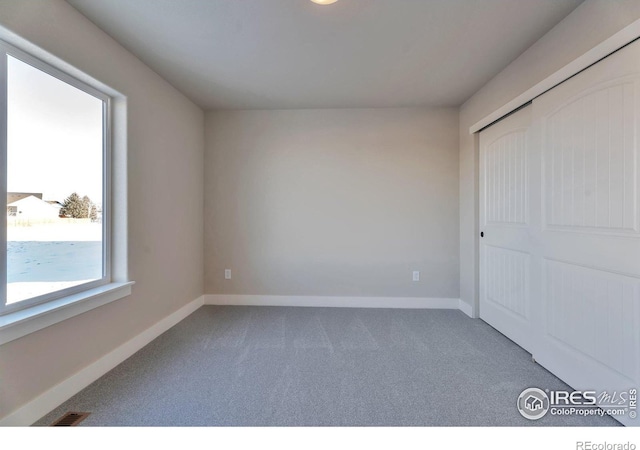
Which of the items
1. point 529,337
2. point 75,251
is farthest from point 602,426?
point 75,251

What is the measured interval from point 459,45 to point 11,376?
3.63 m

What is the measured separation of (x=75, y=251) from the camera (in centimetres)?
200

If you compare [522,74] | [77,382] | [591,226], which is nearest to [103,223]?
[77,382]

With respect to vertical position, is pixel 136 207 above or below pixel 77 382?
above

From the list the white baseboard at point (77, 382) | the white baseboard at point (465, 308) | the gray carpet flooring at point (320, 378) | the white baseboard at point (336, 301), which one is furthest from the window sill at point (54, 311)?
the white baseboard at point (465, 308)

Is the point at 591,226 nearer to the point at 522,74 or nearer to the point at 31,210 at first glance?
the point at 522,74

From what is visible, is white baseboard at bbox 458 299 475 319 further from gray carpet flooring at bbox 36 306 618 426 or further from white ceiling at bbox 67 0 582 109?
white ceiling at bbox 67 0 582 109

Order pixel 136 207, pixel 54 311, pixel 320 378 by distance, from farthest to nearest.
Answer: pixel 136 207
pixel 320 378
pixel 54 311

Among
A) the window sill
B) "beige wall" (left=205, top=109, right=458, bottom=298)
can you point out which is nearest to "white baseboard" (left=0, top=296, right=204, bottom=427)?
the window sill

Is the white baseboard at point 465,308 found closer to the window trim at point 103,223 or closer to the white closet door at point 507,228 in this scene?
the white closet door at point 507,228

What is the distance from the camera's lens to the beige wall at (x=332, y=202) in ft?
11.6

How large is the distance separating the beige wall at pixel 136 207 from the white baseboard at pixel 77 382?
0.13 ft

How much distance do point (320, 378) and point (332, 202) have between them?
2135 mm

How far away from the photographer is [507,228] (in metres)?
2.65
